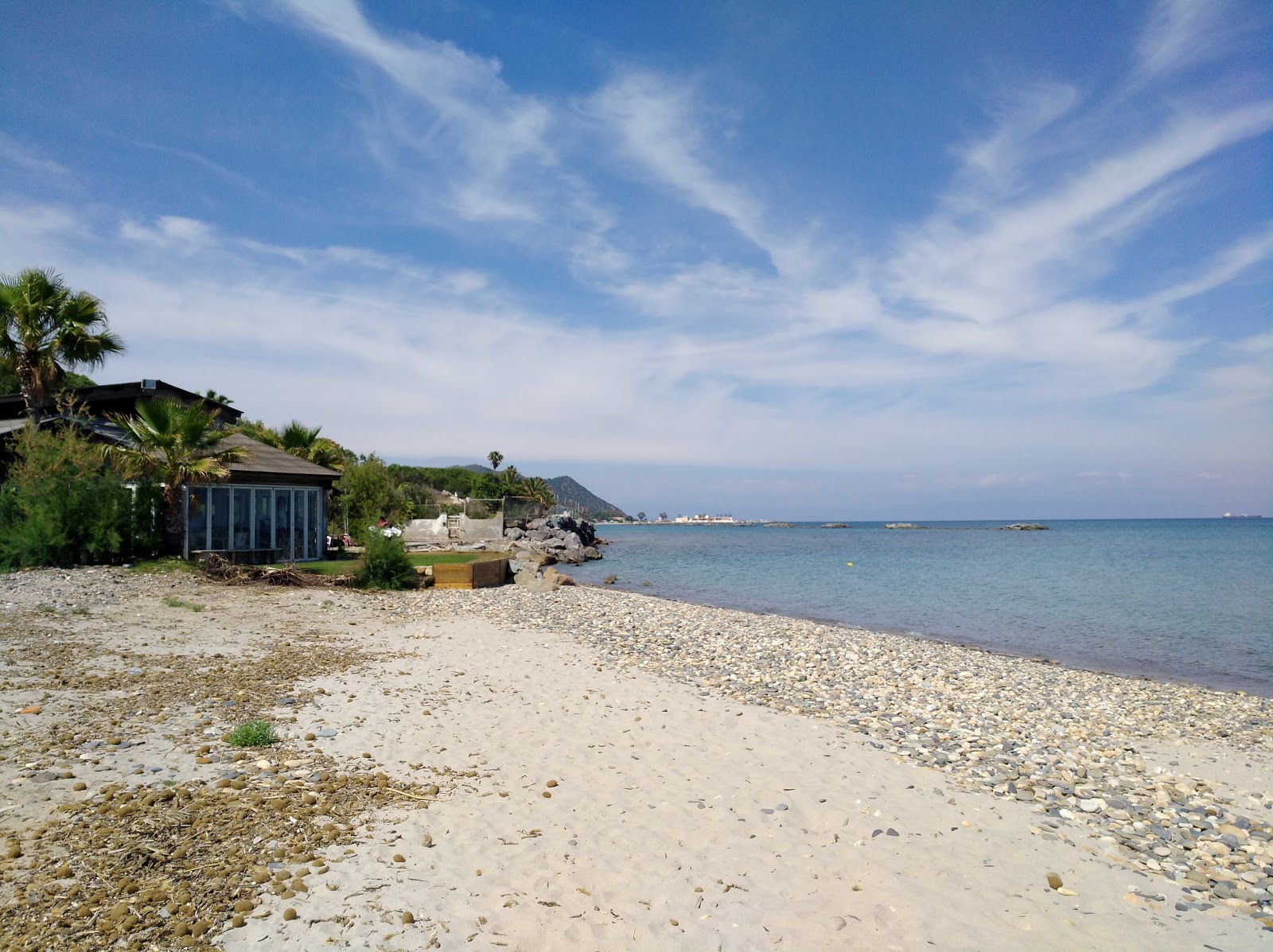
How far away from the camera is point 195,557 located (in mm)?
18984

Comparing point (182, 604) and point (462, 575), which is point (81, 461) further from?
point (462, 575)

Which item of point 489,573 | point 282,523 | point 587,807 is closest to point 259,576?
point 282,523

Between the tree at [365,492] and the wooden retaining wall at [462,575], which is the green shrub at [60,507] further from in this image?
the tree at [365,492]

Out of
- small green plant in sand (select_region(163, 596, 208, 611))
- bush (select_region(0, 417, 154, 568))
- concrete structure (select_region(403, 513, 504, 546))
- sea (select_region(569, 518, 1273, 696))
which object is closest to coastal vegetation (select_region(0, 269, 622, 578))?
bush (select_region(0, 417, 154, 568))

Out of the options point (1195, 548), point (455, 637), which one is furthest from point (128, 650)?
point (1195, 548)

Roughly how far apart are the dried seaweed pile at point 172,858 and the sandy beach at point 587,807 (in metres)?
0.02

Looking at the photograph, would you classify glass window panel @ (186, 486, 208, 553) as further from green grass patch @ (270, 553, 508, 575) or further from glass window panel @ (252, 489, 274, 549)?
green grass patch @ (270, 553, 508, 575)

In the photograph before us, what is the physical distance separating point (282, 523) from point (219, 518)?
235cm

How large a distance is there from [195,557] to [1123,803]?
20286 mm

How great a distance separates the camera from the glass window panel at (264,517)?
71.0 ft

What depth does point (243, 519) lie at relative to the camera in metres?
21.2

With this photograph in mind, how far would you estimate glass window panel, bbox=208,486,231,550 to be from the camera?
20078mm

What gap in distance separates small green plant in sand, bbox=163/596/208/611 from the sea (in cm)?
1551

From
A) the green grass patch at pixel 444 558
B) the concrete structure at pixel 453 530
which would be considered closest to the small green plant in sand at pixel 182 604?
the green grass patch at pixel 444 558
